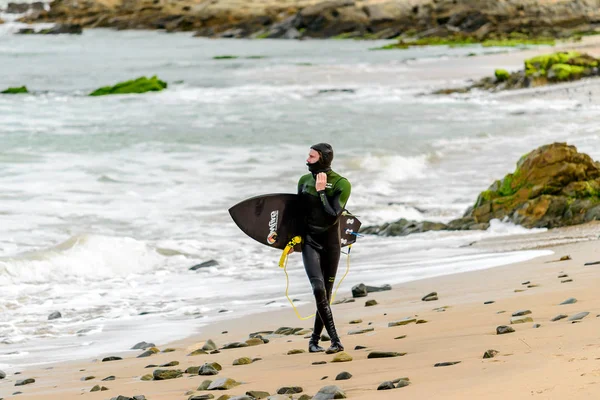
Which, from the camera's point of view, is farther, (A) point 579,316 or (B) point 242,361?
(B) point 242,361

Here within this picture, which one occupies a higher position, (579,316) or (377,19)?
(377,19)

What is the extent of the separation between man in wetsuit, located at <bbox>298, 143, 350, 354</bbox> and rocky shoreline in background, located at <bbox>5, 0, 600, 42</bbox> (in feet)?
239

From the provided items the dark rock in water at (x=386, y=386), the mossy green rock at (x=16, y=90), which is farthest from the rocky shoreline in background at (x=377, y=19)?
the dark rock in water at (x=386, y=386)

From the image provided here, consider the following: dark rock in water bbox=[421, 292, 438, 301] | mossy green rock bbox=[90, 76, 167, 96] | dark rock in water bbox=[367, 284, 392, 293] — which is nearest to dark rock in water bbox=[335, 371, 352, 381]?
dark rock in water bbox=[421, 292, 438, 301]

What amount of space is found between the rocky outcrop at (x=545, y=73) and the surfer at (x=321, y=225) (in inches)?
1319

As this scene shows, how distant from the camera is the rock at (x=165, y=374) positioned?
6.72m

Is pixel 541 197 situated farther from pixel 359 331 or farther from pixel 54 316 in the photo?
pixel 54 316

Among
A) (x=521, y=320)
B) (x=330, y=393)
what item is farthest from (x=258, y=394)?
(x=521, y=320)

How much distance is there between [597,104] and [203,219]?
18.8 metres

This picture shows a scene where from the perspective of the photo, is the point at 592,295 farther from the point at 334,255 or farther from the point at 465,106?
the point at 465,106

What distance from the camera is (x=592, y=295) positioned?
24.6ft

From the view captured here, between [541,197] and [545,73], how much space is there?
27835mm

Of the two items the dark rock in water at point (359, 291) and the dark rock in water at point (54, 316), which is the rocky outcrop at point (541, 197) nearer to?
the dark rock in water at point (359, 291)

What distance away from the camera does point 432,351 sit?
6.38 m
